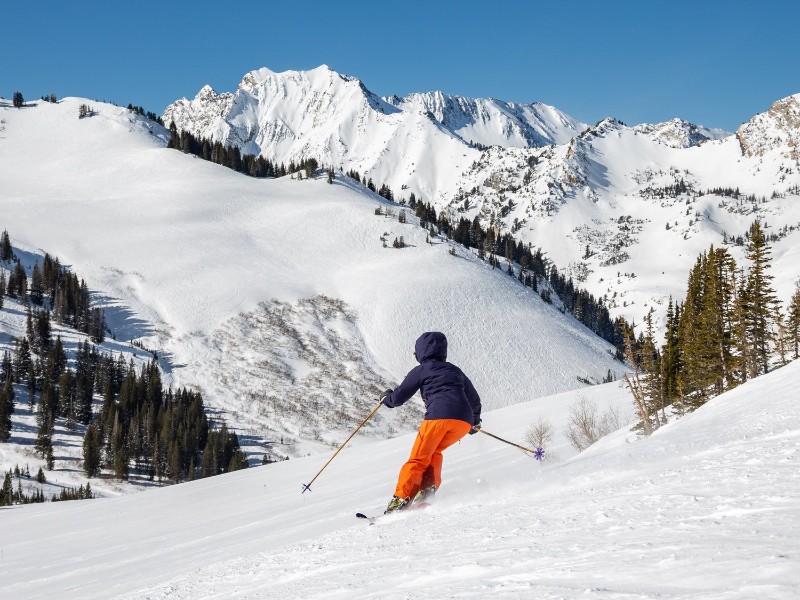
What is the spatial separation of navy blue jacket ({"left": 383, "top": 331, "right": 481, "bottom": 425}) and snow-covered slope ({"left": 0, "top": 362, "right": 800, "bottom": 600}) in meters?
1.23

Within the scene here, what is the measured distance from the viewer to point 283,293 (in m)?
104

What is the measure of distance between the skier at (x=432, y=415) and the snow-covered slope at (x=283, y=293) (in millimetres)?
65568

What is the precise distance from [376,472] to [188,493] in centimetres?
859

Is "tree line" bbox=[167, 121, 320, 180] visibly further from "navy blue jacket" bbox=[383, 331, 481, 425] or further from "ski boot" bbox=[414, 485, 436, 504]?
"ski boot" bbox=[414, 485, 436, 504]

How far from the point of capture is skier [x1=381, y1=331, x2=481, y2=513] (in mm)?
9039

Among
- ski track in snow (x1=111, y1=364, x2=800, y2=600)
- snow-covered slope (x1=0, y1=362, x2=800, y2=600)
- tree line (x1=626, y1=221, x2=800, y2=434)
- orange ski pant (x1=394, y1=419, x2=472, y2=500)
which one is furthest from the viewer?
tree line (x1=626, y1=221, x2=800, y2=434)

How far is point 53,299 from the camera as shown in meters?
95.3

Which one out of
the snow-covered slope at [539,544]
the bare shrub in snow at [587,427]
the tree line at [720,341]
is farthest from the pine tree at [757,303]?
the snow-covered slope at [539,544]

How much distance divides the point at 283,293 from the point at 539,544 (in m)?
102

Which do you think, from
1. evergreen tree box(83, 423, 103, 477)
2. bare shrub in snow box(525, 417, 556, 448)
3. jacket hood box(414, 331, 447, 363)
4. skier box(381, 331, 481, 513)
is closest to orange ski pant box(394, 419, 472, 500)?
skier box(381, 331, 481, 513)

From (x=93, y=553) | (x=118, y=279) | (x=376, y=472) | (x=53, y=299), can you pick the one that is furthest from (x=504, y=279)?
(x=93, y=553)

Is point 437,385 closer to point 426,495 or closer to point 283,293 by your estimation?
point 426,495

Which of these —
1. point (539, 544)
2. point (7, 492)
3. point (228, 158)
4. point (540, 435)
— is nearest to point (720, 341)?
point (540, 435)

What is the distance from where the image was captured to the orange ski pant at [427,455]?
899cm
